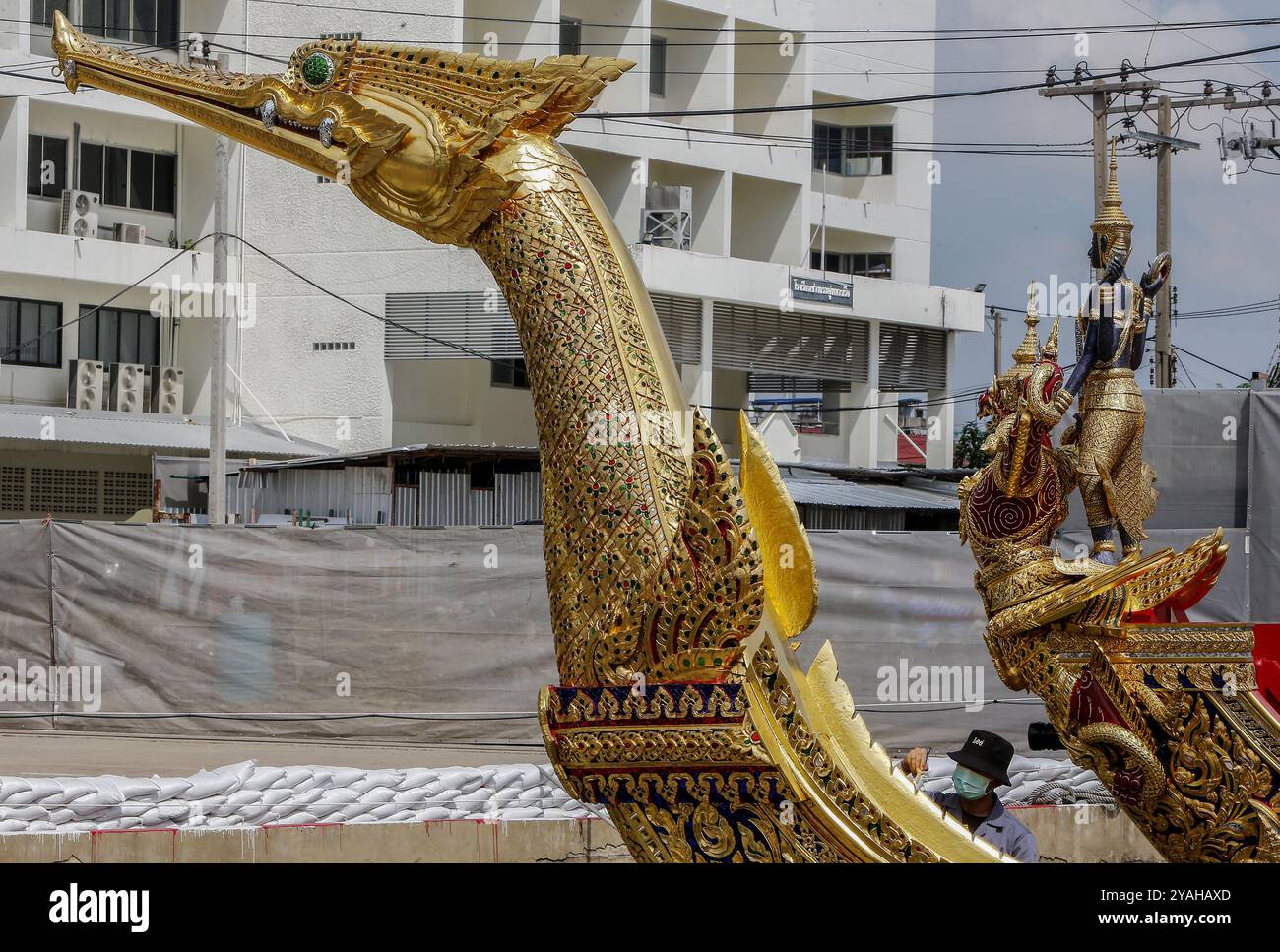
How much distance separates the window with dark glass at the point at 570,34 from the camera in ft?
77.1

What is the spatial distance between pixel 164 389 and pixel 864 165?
42.2ft

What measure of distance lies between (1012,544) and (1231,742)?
0.89m

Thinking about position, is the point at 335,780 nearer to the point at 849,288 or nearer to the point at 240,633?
the point at 240,633

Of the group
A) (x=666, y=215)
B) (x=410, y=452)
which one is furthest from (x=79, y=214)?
(x=666, y=215)

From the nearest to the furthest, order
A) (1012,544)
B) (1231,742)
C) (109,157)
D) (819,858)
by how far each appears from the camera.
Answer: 1. (819,858)
2. (1231,742)
3. (1012,544)
4. (109,157)

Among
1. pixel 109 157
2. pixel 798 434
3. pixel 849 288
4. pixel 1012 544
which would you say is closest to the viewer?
pixel 1012 544

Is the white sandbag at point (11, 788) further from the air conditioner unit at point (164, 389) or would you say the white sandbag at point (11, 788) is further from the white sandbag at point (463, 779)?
the air conditioner unit at point (164, 389)

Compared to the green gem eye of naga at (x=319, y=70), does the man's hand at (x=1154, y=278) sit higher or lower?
lower

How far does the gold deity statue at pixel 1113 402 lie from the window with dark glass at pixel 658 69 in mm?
20941

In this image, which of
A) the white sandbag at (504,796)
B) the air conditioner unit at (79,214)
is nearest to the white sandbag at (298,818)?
the white sandbag at (504,796)

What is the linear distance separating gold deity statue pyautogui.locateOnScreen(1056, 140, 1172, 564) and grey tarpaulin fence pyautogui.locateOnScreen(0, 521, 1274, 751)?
15.9ft

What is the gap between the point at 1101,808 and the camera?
6.59m

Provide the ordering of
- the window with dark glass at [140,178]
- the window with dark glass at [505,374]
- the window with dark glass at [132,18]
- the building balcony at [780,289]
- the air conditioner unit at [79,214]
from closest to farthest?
1. the air conditioner unit at [79,214]
2. the window with dark glass at [132,18]
3. the building balcony at [780,289]
4. the window with dark glass at [140,178]
5. the window with dark glass at [505,374]

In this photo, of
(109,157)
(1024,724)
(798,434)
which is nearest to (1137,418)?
(1024,724)
